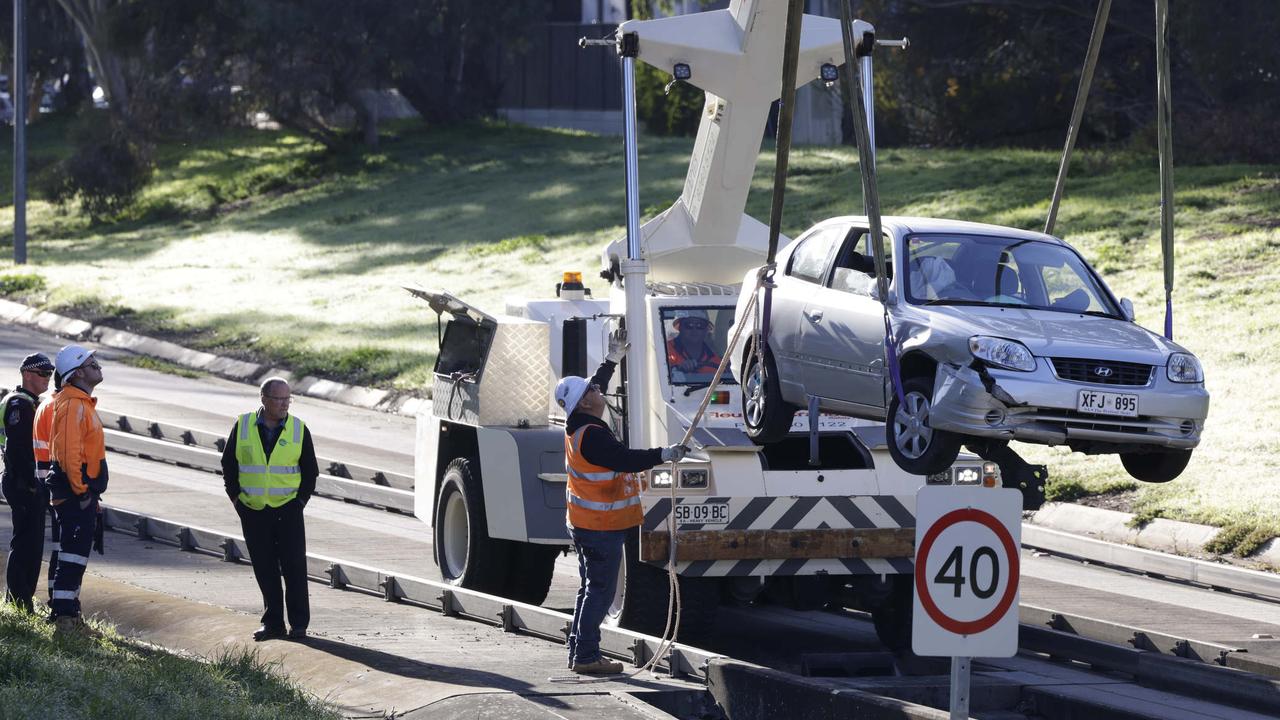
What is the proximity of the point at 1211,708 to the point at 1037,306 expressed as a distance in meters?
2.69

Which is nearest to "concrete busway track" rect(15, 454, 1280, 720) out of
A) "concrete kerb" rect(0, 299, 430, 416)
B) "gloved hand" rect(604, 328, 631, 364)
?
"gloved hand" rect(604, 328, 631, 364)

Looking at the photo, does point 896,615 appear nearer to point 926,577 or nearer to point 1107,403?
point 1107,403

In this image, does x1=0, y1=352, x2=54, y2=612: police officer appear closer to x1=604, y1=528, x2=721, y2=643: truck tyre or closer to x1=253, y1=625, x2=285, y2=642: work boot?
Result: x1=253, y1=625, x2=285, y2=642: work boot

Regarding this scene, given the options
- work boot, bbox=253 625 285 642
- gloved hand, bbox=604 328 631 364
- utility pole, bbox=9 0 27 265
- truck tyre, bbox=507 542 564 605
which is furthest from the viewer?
utility pole, bbox=9 0 27 265

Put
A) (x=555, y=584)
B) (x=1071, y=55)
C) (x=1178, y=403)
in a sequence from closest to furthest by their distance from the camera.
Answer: (x=1178, y=403), (x=555, y=584), (x=1071, y=55)

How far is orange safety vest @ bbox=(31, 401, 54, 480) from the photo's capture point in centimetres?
1129

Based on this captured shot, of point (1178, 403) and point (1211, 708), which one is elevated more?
point (1178, 403)

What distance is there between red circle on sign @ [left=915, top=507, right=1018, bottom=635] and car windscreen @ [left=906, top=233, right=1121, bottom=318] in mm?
2597

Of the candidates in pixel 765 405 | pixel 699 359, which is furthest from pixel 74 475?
pixel 765 405

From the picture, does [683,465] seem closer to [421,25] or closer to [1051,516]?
[1051,516]

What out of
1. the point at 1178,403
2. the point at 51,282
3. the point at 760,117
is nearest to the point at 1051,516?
the point at 760,117

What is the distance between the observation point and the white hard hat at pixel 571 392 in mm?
10867

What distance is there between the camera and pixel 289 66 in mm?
48406

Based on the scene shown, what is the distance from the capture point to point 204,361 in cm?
3002
